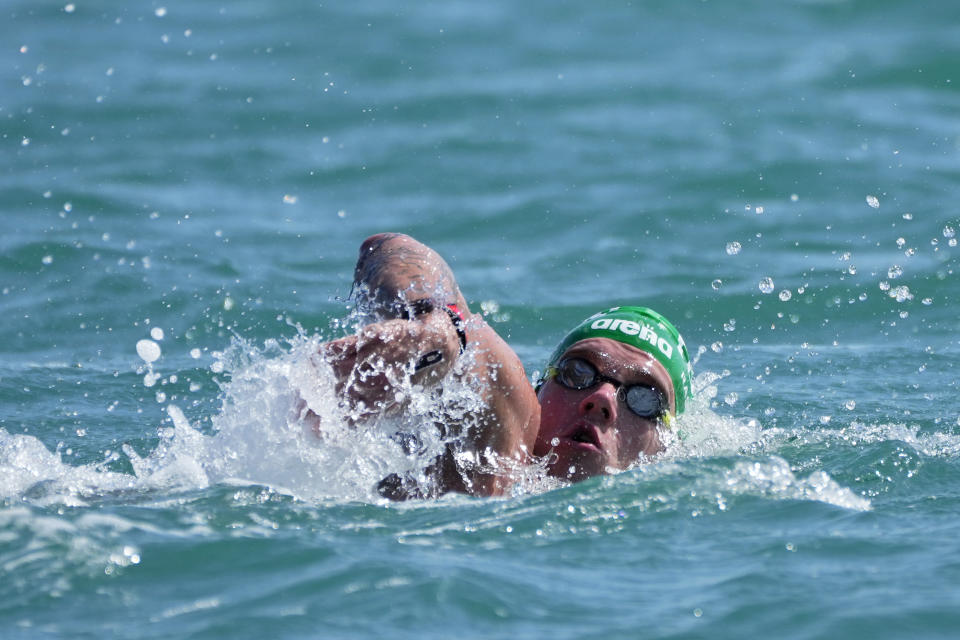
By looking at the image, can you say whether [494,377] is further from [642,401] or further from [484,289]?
[484,289]

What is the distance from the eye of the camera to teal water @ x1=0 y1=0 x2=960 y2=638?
390 centimetres

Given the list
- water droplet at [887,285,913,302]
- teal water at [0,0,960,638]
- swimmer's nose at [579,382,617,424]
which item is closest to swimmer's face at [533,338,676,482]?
swimmer's nose at [579,382,617,424]

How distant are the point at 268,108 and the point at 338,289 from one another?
3.97 meters

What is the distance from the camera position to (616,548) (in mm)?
4250

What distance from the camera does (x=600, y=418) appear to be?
5.36 meters

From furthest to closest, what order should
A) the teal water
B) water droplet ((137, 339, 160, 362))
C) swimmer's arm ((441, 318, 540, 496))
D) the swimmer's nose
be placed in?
the swimmer's nose → water droplet ((137, 339, 160, 362)) → swimmer's arm ((441, 318, 540, 496)) → the teal water

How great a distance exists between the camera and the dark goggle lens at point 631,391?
5.51 meters

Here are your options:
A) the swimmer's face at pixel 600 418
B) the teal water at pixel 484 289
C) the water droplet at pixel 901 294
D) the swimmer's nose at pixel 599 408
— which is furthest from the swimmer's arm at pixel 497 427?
the water droplet at pixel 901 294

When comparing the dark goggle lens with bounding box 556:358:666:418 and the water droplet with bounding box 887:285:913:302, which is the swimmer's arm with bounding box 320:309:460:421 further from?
the water droplet with bounding box 887:285:913:302

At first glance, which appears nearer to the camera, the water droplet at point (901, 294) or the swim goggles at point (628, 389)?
the swim goggles at point (628, 389)

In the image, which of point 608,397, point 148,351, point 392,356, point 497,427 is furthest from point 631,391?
point 148,351

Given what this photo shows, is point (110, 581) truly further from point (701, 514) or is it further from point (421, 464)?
point (701, 514)

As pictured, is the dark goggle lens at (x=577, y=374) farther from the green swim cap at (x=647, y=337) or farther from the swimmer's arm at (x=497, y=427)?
the swimmer's arm at (x=497, y=427)

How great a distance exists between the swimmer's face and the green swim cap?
0.08 m
